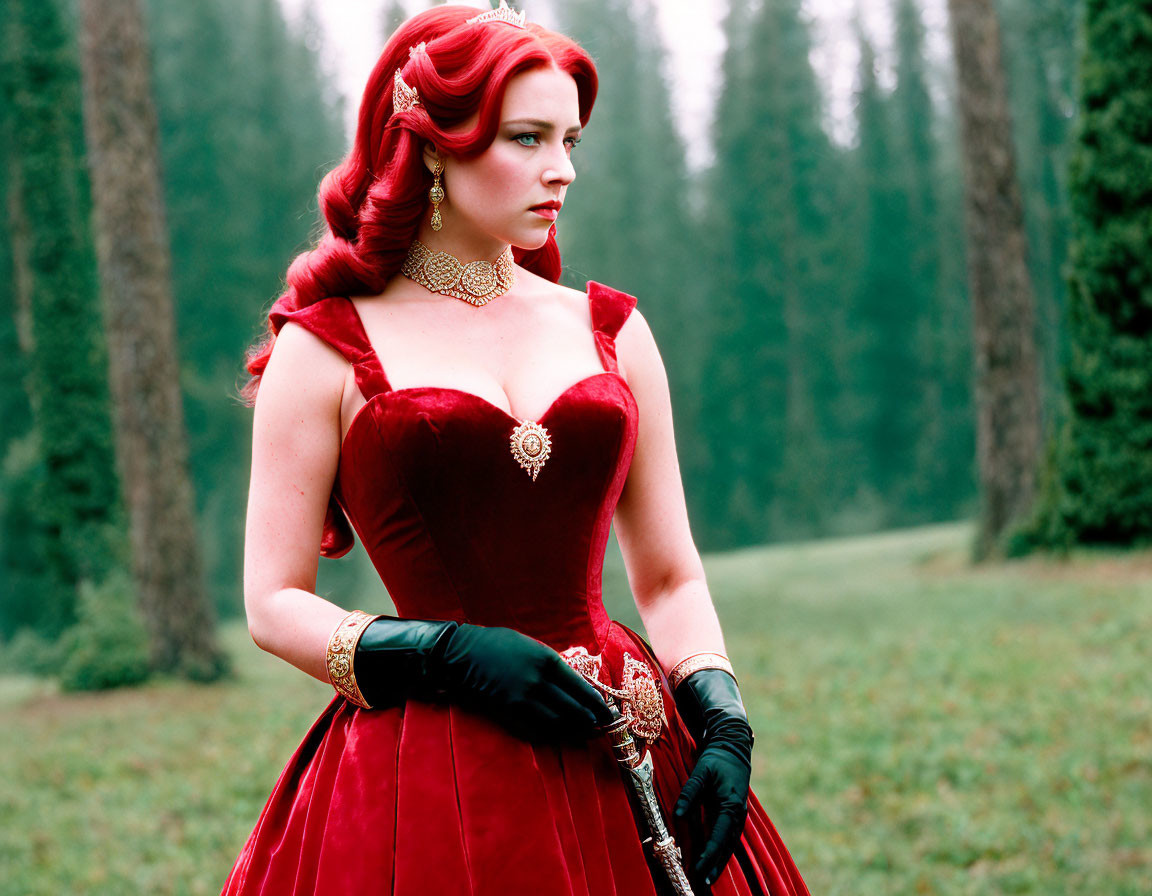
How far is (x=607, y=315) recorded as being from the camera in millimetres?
2090

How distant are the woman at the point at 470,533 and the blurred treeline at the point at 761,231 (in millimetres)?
25346

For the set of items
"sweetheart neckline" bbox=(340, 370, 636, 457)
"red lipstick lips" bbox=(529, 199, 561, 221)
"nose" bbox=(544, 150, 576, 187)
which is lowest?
"sweetheart neckline" bbox=(340, 370, 636, 457)

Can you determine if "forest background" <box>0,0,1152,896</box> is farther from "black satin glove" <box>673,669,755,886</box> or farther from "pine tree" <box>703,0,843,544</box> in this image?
"black satin glove" <box>673,669,755,886</box>

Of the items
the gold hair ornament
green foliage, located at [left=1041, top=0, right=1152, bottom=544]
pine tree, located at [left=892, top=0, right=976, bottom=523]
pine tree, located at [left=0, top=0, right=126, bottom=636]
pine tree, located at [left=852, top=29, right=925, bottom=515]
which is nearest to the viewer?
the gold hair ornament

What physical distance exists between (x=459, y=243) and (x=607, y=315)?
283mm

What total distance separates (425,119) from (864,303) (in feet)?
100

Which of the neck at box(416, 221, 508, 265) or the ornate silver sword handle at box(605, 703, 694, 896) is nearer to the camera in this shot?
the ornate silver sword handle at box(605, 703, 694, 896)

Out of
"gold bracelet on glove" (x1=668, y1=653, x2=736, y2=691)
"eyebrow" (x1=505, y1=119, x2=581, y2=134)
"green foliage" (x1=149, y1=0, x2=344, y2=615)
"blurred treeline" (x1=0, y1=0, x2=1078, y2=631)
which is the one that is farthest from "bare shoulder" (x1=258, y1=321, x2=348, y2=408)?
"blurred treeline" (x1=0, y1=0, x2=1078, y2=631)

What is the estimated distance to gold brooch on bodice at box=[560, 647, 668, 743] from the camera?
1.87 meters

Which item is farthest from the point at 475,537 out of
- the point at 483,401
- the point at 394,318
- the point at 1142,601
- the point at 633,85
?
the point at 633,85

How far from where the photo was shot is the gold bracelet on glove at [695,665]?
6.51 feet

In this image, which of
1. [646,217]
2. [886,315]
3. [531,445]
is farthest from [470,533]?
[646,217]

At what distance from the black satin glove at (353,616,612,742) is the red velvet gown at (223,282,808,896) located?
67 millimetres

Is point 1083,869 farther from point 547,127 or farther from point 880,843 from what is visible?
point 547,127
